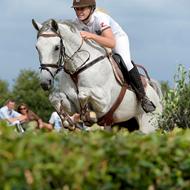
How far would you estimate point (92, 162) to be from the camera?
4.65 metres

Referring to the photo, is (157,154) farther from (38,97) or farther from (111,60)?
(38,97)

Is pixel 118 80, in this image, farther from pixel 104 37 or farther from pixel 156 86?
pixel 156 86

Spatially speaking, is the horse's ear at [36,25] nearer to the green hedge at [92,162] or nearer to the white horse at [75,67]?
the white horse at [75,67]

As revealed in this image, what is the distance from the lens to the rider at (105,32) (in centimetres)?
1195

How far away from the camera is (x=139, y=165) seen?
4.86 metres

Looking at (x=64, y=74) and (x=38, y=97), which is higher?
(x=64, y=74)

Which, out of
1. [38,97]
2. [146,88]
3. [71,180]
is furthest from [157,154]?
[38,97]

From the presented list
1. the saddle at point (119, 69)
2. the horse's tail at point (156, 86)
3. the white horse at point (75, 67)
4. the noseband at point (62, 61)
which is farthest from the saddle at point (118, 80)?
the horse's tail at point (156, 86)

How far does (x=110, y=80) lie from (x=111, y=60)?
0.92 ft

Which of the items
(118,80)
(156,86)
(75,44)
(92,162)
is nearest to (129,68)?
(118,80)

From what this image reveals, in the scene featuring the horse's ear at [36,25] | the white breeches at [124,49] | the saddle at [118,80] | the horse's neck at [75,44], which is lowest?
the saddle at [118,80]

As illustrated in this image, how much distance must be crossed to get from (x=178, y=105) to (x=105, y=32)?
142 centimetres

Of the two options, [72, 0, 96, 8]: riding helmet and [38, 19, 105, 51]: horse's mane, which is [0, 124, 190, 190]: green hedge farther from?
[72, 0, 96, 8]: riding helmet

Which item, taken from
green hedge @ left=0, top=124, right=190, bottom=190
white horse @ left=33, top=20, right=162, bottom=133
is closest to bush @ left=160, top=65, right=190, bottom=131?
white horse @ left=33, top=20, right=162, bottom=133
